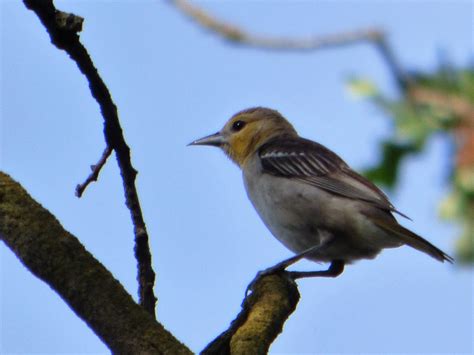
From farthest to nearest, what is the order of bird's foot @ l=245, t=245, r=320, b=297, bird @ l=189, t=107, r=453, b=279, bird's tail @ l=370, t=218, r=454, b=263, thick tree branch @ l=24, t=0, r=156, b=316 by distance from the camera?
bird @ l=189, t=107, r=453, b=279, bird's tail @ l=370, t=218, r=454, b=263, bird's foot @ l=245, t=245, r=320, b=297, thick tree branch @ l=24, t=0, r=156, b=316

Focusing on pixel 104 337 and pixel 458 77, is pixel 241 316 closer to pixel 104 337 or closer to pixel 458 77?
pixel 104 337

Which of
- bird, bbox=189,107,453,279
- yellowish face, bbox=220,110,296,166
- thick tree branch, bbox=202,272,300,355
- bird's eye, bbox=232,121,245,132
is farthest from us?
bird's eye, bbox=232,121,245,132

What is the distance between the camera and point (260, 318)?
3.86 m

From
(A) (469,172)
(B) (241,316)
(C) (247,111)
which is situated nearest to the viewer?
(B) (241,316)

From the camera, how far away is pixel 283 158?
328 inches

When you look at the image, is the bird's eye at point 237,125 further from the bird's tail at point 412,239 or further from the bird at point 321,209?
the bird's tail at point 412,239

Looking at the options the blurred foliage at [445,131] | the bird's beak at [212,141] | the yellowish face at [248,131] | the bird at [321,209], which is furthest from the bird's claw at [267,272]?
the bird's beak at [212,141]

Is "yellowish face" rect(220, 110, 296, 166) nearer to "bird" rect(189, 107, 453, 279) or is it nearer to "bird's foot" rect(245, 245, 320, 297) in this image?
"bird" rect(189, 107, 453, 279)

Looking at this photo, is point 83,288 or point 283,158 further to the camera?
point 283,158

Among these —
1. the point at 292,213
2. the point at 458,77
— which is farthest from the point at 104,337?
the point at 292,213

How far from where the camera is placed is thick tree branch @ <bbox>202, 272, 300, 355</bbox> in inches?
139

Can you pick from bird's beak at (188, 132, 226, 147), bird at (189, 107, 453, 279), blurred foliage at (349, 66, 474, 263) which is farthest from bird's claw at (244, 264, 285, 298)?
bird's beak at (188, 132, 226, 147)

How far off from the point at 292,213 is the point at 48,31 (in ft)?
14.3

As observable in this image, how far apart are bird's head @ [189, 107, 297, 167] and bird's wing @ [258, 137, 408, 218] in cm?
47
